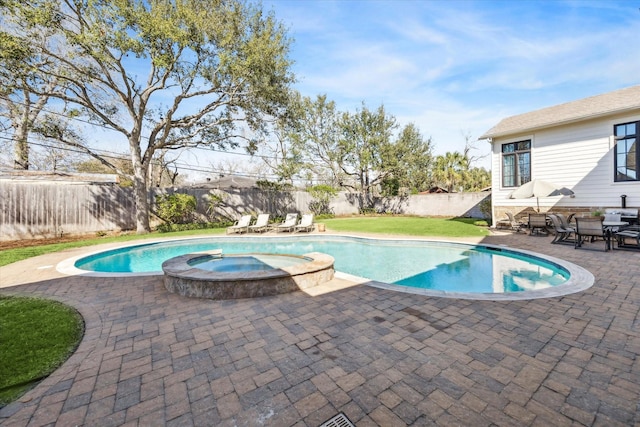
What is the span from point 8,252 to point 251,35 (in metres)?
11.9

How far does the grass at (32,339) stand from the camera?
7.57ft

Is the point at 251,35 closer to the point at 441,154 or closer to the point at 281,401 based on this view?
the point at 281,401

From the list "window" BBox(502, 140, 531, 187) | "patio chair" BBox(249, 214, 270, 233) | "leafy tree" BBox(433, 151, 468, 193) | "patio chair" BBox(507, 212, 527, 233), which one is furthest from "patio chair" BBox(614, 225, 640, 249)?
"leafy tree" BBox(433, 151, 468, 193)

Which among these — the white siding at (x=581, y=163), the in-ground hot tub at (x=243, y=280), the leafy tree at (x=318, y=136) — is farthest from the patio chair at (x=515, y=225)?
the leafy tree at (x=318, y=136)

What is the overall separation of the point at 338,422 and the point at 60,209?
1486 centimetres

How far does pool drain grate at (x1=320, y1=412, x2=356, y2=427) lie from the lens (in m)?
1.79

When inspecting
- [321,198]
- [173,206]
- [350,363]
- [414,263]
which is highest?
[321,198]

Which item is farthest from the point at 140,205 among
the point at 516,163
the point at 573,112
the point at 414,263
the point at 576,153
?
the point at 573,112

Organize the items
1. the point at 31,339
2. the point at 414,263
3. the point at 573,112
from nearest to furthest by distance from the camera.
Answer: the point at 31,339
the point at 414,263
the point at 573,112

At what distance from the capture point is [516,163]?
12164 mm

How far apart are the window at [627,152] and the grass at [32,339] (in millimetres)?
15246

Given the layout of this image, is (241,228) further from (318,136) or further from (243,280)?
(318,136)

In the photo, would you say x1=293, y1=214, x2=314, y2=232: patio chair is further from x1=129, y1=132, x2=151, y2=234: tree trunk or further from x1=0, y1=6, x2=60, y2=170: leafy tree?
x1=0, y1=6, x2=60, y2=170: leafy tree

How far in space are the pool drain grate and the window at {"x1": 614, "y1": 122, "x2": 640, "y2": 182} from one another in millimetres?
13386
